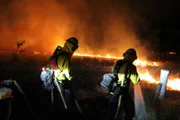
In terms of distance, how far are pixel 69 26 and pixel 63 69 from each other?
23.3 m

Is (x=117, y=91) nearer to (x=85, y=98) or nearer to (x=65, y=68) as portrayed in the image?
(x=65, y=68)

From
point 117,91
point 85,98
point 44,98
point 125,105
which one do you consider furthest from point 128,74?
point 85,98

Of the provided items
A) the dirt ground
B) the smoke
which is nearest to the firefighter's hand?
the dirt ground

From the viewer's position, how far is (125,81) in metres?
6.57

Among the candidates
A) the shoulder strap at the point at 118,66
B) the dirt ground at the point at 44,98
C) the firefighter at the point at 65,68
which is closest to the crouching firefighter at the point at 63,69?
the firefighter at the point at 65,68

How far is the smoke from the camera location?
2698 cm

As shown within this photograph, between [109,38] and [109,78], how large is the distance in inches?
976

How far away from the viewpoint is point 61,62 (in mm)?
6586

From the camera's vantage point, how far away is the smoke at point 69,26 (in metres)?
27.0

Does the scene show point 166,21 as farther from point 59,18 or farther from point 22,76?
point 22,76

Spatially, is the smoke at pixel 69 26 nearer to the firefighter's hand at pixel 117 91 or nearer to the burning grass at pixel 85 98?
the burning grass at pixel 85 98

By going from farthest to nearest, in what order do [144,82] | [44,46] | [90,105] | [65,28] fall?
[65,28], [44,46], [144,82], [90,105]

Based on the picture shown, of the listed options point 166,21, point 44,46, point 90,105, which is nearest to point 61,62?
point 90,105

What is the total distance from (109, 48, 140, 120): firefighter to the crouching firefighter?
103 cm
